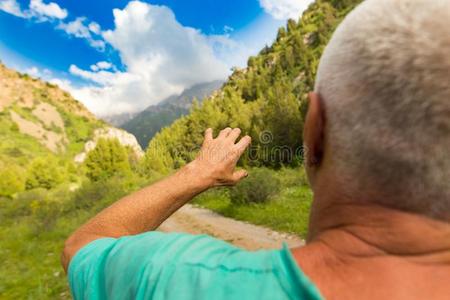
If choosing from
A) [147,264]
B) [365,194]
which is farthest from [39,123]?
[365,194]

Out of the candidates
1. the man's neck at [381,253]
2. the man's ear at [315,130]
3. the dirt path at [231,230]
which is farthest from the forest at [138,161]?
the man's neck at [381,253]

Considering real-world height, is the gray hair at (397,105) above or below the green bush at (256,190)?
above

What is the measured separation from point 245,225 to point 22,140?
120279 mm

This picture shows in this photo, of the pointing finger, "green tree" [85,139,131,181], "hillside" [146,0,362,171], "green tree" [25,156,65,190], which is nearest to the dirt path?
"hillside" [146,0,362,171]

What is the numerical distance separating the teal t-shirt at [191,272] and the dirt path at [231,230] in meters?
6.64

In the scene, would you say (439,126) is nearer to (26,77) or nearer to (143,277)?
(143,277)

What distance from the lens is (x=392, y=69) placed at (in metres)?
0.75

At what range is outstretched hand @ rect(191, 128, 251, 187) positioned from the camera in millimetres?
1496

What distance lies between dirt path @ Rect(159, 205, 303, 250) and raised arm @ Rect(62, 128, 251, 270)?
611cm

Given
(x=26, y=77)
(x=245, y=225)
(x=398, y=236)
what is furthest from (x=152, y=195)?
(x=26, y=77)

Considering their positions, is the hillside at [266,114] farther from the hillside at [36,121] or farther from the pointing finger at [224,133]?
the hillside at [36,121]

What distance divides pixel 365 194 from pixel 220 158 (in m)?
0.78

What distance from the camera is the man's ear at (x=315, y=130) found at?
0.88 metres

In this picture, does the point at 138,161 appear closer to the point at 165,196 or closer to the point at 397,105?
the point at 165,196
